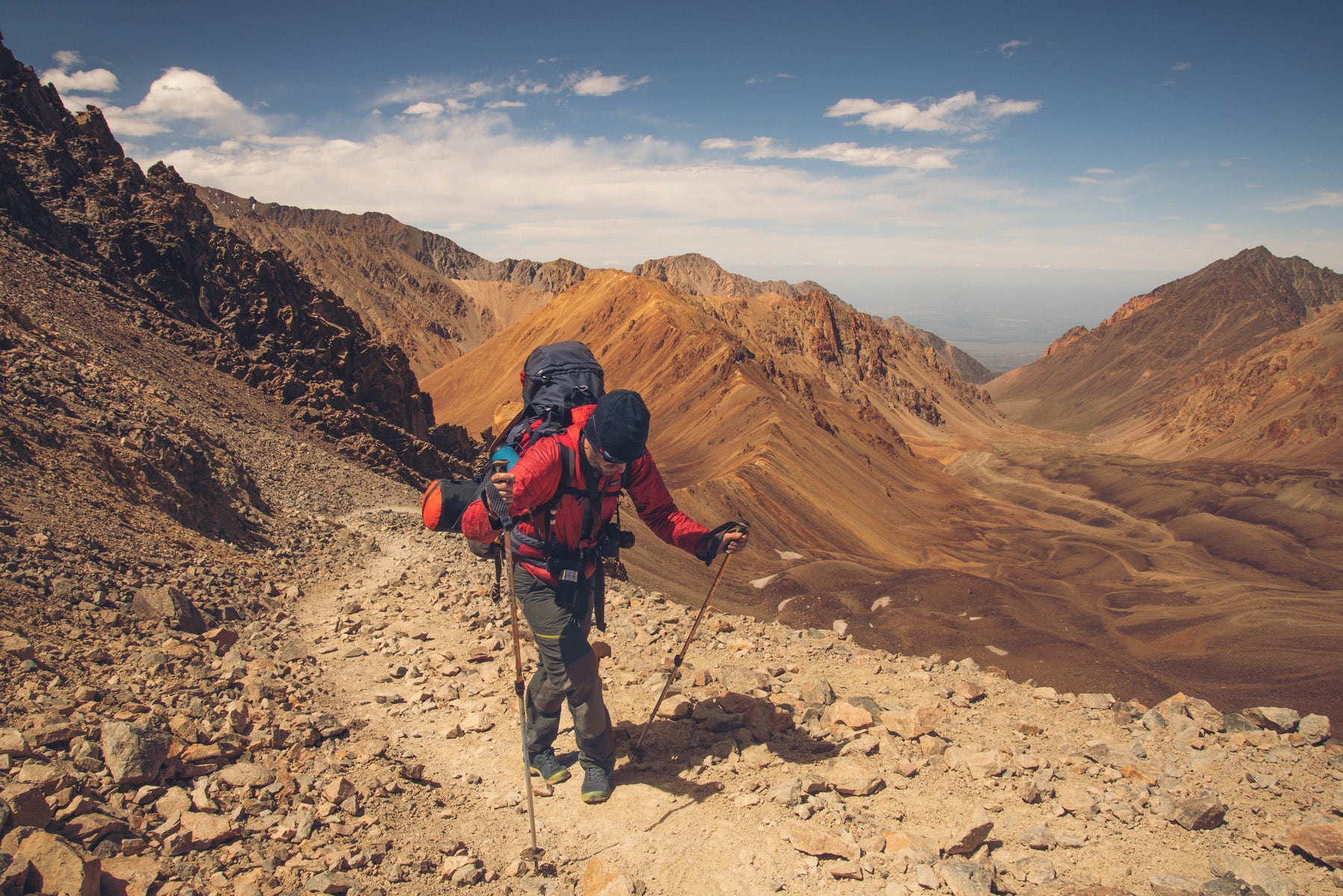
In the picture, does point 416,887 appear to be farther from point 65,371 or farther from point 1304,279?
point 1304,279

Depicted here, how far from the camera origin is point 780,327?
79188 millimetres

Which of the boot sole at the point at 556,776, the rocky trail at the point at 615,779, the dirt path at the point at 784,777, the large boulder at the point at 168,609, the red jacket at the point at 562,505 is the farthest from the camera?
the large boulder at the point at 168,609

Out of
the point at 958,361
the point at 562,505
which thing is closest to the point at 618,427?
the point at 562,505

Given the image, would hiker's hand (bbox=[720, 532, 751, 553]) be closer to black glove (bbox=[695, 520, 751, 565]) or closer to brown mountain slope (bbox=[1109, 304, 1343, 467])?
black glove (bbox=[695, 520, 751, 565])

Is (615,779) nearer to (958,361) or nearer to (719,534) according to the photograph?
(719,534)

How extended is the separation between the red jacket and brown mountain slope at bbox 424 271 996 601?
11023 millimetres

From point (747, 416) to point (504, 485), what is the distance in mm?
32115

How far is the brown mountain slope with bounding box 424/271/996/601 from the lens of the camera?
87.5 ft

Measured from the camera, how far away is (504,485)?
4043 mm

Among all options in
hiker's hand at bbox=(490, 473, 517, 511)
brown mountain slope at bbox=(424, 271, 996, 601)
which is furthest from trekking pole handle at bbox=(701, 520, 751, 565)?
brown mountain slope at bbox=(424, 271, 996, 601)

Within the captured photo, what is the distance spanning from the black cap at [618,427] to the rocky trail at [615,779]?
7.58 ft

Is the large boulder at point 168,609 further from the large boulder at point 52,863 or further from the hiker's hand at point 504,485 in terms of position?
the hiker's hand at point 504,485

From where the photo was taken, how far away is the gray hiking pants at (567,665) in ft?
14.7

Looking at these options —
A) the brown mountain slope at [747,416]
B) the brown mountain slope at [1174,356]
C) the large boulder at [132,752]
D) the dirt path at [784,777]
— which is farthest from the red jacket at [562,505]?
the brown mountain slope at [1174,356]
